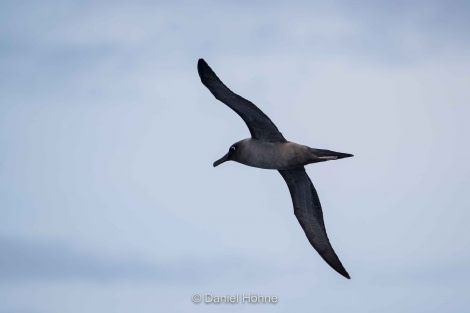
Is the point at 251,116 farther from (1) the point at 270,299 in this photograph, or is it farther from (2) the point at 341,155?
(1) the point at 270,299

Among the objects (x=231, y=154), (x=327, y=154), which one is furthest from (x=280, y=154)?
(x=231, y=154)

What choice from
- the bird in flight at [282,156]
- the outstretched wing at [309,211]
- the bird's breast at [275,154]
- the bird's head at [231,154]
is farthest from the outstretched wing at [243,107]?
the outstretched wing at [309,211]

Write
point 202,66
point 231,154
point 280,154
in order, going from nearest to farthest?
point 202,66 → point 280,154 → point 231,154

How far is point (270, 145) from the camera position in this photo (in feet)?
83.6

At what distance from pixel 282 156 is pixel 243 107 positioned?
2019mm

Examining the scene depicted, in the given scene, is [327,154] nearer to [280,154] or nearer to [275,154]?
[280,154]

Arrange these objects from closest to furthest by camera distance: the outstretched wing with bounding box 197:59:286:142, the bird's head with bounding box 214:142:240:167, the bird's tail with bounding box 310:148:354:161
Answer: the outstretched wing with bounding box 197:59:286:142 < the bird's tail with bounding box 310:148:354:161 < the bird's head with bounding box 214:142:240:167

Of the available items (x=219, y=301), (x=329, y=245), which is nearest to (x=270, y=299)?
(x=219, y=301)

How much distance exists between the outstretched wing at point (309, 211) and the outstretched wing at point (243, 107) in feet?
7.90

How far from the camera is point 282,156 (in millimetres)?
25312

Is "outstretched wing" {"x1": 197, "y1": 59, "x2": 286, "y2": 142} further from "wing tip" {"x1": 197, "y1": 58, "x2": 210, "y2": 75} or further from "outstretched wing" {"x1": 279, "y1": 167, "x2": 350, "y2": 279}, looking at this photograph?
"outstretched wing" {"x1": 279, "y1": 167, "x2": 350, "y2": 279}

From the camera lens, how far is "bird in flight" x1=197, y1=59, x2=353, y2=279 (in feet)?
80.4

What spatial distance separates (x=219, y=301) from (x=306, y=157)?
200 inches

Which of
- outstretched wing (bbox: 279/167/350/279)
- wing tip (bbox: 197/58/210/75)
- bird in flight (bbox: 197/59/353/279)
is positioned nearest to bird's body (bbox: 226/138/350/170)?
bird in flight (bbox: 197/59/353/279)
